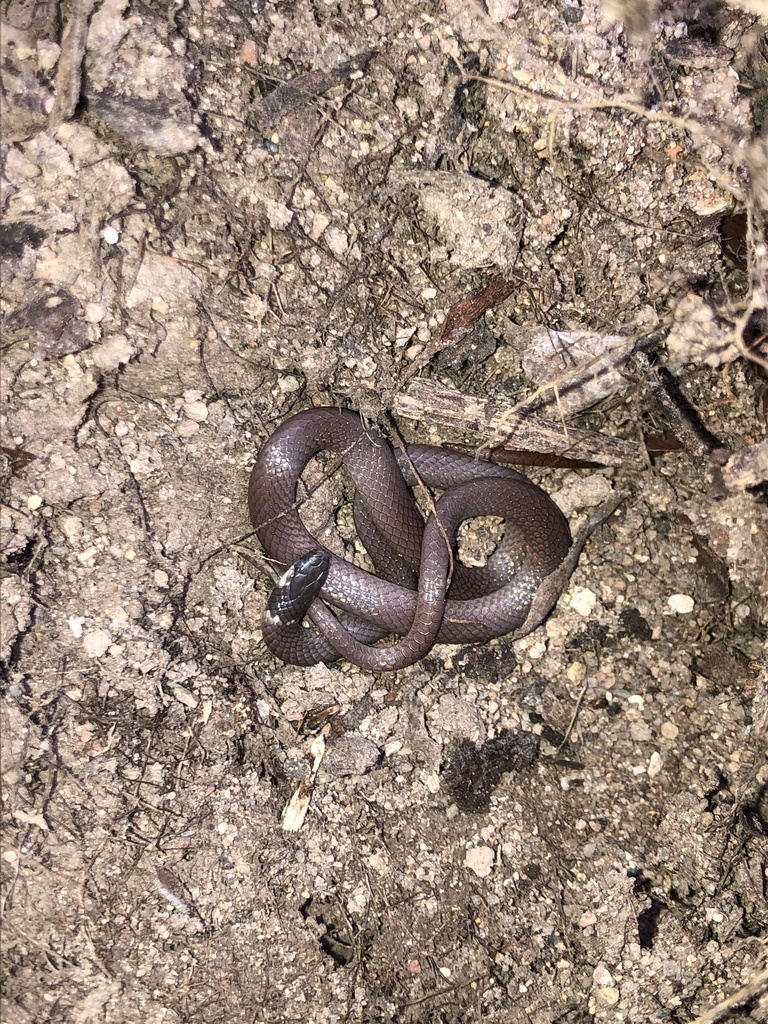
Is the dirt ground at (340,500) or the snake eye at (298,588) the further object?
the snake eye at (298,588)

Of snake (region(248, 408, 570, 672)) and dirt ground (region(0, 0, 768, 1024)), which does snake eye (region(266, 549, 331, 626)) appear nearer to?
snake (region(248, 408, 570, 672))

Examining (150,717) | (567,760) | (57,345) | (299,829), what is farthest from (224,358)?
(567,760)

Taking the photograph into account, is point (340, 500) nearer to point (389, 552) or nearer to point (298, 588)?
point (389, 552)

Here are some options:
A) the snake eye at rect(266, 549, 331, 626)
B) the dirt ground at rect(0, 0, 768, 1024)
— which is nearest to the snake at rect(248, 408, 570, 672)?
the snake eye at rect(266, 549, 331, 626)

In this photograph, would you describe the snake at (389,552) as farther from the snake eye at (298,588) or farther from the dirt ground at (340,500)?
the dirt ground at (340,500)

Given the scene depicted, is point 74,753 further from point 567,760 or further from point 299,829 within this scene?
point 567,760

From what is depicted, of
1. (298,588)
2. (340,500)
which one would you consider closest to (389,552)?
(340,500)

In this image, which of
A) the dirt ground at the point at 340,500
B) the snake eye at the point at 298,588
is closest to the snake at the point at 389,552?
the snake eye at the point at 298,588
